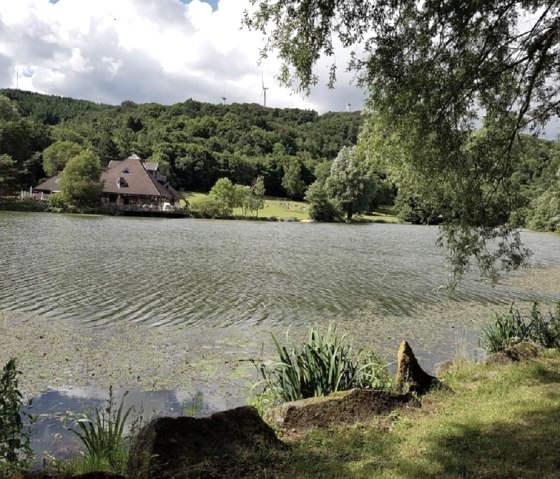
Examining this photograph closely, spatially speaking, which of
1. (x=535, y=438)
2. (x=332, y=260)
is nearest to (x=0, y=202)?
(x=332, y=260)

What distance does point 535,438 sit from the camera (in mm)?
5359

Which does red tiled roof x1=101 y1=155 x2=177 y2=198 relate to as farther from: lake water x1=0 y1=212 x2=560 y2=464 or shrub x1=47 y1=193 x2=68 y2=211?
lake water x1=0 y1=212 x2=560 y2=464

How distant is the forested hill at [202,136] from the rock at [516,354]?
106 metres

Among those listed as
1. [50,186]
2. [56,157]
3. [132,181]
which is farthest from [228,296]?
[56,157]

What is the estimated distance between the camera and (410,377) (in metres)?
7.92

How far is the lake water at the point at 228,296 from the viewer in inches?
544

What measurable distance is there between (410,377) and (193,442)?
4180mm

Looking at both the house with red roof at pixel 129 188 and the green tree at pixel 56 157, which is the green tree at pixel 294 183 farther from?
the green tree at pixel 56 157

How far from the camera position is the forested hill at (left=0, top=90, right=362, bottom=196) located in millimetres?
122188

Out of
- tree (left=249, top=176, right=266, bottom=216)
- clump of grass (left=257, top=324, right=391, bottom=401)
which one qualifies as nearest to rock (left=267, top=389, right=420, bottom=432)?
clump of grass (left=257, top=324, right=391, bottom=401)

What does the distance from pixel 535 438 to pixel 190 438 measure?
12.7 feet

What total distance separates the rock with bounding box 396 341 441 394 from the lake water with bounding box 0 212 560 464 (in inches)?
126

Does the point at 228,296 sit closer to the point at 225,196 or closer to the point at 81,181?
the point at 81,181

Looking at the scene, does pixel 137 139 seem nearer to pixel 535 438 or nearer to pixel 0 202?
pixel 0 202
